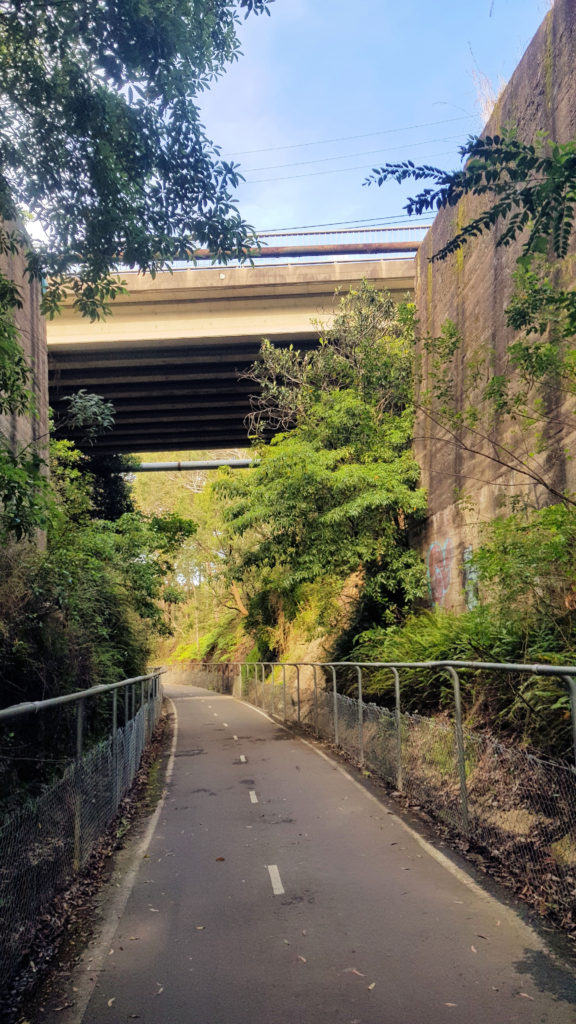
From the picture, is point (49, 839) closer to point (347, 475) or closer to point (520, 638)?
point (520, 638)

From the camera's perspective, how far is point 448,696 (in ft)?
38.2

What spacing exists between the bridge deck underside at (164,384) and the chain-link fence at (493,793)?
575 inches

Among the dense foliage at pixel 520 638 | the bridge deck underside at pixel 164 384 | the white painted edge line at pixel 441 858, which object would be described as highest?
the bridge deck underside at pixel 164 384

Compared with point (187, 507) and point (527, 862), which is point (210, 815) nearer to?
point (527, 862)

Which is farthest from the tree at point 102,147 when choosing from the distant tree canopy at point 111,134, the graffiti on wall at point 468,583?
the graffiti on wall at point 468,583

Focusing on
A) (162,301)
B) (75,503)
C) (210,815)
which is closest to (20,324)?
(75,503)

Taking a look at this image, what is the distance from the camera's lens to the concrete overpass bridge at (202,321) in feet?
75.8

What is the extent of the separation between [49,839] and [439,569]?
47.4 ft

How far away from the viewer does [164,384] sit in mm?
27781

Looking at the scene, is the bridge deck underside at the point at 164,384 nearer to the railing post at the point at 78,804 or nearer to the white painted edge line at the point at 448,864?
the white painted edge line at the point at 448,864

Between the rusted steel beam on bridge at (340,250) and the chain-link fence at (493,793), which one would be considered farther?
the rusted steel beam on bridge at (340,250)

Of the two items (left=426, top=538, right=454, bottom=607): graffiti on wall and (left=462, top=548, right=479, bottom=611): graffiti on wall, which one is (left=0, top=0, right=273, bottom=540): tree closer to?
(left=462, top=548, right=479, bottom=611): graffiti on wall

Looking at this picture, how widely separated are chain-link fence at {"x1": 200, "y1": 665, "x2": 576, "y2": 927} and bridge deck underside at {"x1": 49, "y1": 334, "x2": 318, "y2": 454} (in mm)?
14614

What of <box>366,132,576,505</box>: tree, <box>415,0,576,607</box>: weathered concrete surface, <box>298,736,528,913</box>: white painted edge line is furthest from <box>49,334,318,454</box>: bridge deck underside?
<box>298,736,528,913</box>: white painted edge line
